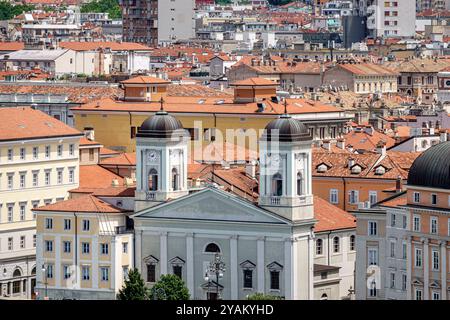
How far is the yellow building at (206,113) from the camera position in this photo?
6338cm

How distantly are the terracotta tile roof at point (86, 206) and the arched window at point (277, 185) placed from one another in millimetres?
4953

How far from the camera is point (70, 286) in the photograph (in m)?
42.2

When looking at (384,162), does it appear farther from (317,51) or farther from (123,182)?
(317,51)

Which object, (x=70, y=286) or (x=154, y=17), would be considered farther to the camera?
(x=154, y=17)

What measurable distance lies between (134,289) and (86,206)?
7589mm

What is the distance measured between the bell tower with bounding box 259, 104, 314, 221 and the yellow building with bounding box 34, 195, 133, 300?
4.24m

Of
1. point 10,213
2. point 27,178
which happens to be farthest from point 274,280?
point 27,178

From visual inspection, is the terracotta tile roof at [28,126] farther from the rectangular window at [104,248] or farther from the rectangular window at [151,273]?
the rectangular window at [151,273]

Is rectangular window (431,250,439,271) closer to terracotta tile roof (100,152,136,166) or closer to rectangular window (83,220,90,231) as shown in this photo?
rectangular window (83,220,90,231)

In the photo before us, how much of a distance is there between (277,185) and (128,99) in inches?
1154

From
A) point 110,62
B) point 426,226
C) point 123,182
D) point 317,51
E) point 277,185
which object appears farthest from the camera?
point 317,51

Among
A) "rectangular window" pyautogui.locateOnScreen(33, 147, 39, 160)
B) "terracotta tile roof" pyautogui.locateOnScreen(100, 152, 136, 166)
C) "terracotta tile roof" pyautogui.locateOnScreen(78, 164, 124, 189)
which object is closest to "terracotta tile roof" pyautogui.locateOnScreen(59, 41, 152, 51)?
"terracotta tile roof" pyautogui.locateOnScreen(100, 152, 136, 166)
